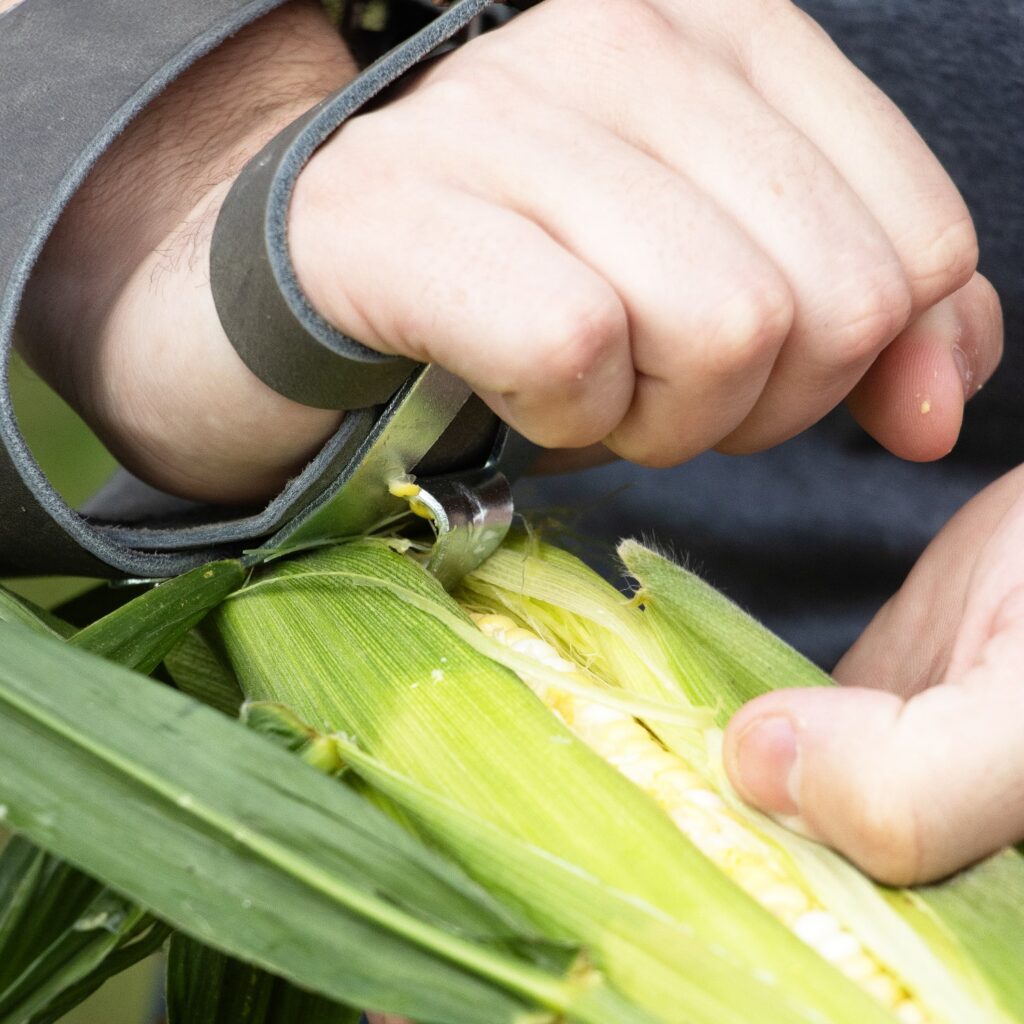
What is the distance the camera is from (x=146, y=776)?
29 cm

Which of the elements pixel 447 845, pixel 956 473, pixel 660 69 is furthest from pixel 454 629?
pixel 956 473

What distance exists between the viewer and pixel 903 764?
0.91 feet

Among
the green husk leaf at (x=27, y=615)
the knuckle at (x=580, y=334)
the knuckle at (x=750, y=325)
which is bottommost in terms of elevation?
the green husk leaf at (x=27, y=615)

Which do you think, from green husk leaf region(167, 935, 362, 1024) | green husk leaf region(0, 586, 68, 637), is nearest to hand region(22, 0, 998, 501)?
green husk leaf region(0, 586, 68, 637)

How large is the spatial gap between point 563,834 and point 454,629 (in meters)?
0.11

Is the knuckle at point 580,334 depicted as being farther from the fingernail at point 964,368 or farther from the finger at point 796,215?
the fingernail at point 964,368

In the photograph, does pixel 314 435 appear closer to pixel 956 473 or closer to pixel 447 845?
pixel 447 845

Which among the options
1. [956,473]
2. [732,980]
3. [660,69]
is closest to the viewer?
[732,980]

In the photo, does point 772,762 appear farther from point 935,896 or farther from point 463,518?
point 463,518

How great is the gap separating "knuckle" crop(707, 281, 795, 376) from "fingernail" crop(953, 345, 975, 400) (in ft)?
0.44

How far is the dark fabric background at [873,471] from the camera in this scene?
0.57 metres

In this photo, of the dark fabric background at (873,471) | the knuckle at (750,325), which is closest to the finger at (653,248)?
the knuckle at (750,325)

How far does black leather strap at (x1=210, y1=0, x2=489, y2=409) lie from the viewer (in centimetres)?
36

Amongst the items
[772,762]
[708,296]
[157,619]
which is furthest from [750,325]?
[157,619]
